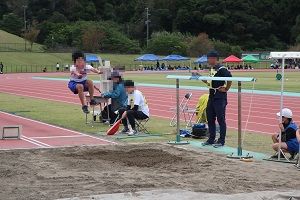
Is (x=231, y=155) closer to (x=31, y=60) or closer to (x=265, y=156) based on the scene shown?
(x=265, y=156)

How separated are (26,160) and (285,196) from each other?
4795mm

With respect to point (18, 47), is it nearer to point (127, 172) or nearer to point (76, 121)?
point (76, 121)

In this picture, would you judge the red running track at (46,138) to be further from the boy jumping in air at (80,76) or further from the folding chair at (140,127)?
the folding chair at (140,127)

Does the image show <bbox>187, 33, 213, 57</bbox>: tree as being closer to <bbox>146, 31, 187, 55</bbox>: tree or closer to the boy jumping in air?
<bbox>146, 31, 187, 55</bbox>: tree

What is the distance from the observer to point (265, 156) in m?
10.8

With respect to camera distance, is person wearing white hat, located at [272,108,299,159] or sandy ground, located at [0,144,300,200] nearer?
sandy ground, located at [0,144,300,200]

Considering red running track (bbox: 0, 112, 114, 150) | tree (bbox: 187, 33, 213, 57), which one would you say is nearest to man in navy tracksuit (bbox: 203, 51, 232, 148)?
red running track (bbox: 0, 112, 114, 150)

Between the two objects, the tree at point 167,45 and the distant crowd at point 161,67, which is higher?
the tree at point 167,45

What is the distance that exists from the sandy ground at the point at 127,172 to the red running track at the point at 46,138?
105 centimetres

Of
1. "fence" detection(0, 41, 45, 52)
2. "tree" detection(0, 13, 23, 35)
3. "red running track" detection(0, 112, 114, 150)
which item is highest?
"tree" detection(0, 13, 23, 35)

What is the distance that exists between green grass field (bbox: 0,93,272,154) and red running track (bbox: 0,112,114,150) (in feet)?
1.67

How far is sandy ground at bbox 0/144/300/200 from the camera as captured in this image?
7742mm

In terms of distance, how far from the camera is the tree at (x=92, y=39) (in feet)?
348

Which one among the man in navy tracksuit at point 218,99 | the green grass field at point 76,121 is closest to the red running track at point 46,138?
the green grass field at point 76,121
